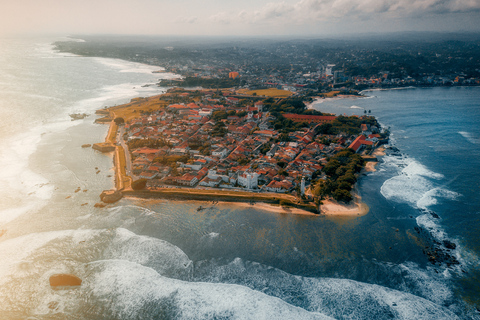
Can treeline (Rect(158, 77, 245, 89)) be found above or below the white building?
above

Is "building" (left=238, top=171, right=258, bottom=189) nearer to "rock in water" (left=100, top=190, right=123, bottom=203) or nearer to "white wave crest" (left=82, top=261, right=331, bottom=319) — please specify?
"rock in water" (left=100, top=190, right=123, bottom=203)

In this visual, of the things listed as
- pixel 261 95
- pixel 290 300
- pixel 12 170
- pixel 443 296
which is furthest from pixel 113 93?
pixel 443 296

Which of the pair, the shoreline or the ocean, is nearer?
the ocean

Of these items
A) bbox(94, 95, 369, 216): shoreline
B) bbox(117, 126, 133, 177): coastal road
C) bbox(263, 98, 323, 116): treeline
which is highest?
bbox(263, 98, 323, 116): treeline

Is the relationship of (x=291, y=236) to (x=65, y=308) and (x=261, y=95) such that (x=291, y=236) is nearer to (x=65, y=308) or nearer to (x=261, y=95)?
(x=65, y=308)

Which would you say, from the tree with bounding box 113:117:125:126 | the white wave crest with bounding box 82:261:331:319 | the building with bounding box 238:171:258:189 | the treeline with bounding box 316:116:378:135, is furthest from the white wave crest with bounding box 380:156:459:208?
the tree with bounding box 113:117:125:126

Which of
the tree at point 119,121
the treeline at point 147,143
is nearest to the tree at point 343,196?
the treeline at point 147,143
